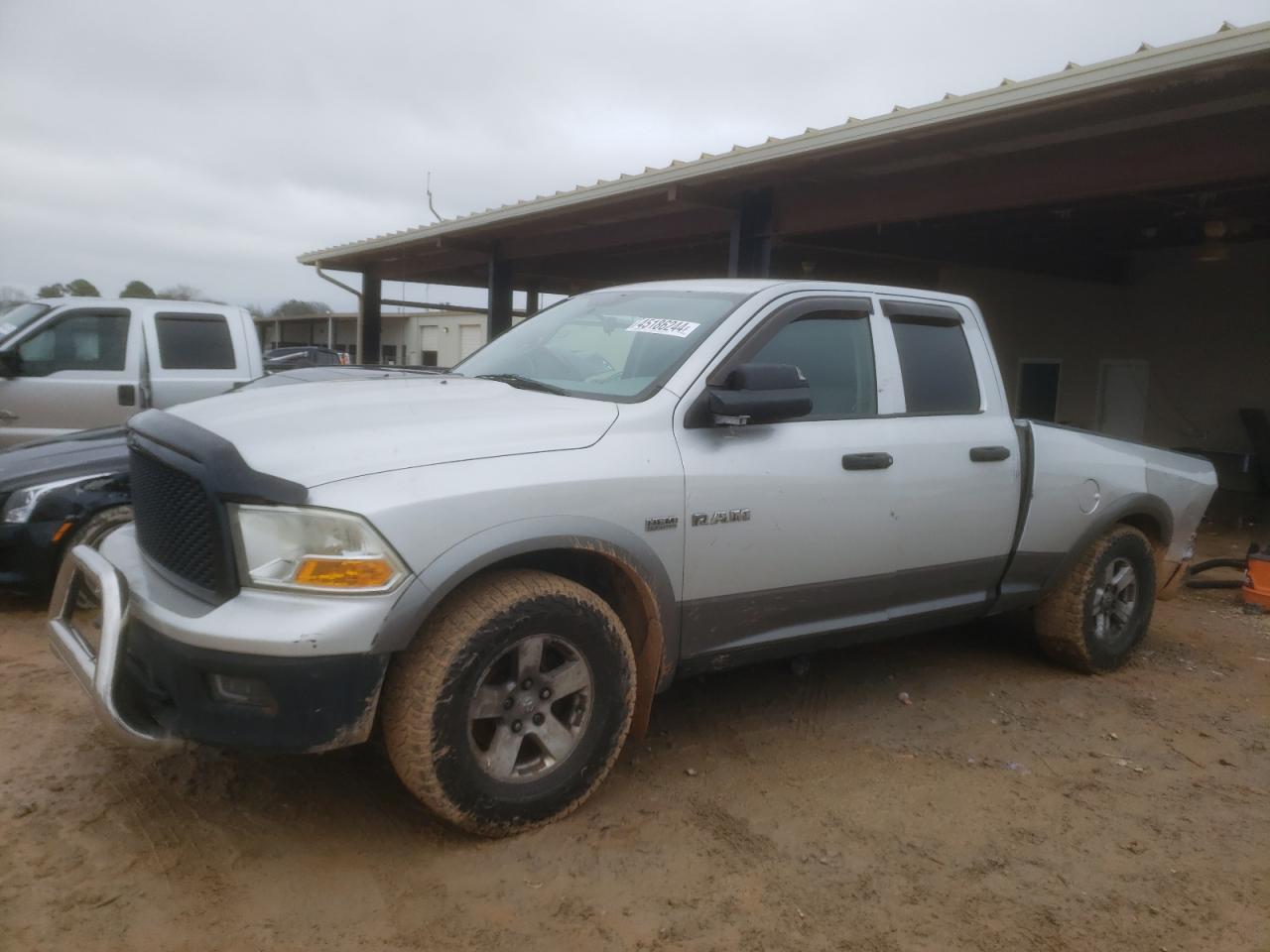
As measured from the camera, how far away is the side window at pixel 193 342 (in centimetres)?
769

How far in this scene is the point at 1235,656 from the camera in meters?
5.67

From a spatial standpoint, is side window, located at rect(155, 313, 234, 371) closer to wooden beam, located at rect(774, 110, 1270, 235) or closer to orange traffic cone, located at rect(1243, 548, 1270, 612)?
wooden beam, located at rect(774, 110, 1270, 235)

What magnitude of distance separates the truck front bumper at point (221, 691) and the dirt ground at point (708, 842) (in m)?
0.44

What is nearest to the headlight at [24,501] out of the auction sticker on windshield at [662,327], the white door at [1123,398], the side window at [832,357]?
the auction sticker on windshield at [662,327]

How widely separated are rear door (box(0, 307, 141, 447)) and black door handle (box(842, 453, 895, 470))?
5959 millimetres

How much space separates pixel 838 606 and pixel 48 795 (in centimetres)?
285

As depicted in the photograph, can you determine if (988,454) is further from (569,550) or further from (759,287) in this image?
(569,550)

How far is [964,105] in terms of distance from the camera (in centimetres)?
679

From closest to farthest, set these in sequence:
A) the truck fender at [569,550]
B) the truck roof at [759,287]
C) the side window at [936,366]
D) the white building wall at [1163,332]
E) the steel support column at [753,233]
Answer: the truck fender at [569,550]
the truck roof at [759,287]
the side window at [936,366]
the steel support column at [753,233]
the white building wall at [1163,332]

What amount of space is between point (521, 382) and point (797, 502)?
1156 millimetres


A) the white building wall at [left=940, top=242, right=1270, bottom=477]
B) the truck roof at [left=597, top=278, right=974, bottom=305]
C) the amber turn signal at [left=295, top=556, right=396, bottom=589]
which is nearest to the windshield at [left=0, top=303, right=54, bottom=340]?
the truck roof at [left=597, top=278, right=974, bottom=305]

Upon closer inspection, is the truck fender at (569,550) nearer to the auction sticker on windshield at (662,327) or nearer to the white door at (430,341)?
the auction sticker on windshield at (662,327)

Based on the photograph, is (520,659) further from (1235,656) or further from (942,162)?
(942,162)

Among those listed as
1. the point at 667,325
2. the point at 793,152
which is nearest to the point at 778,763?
the point at 667,325
